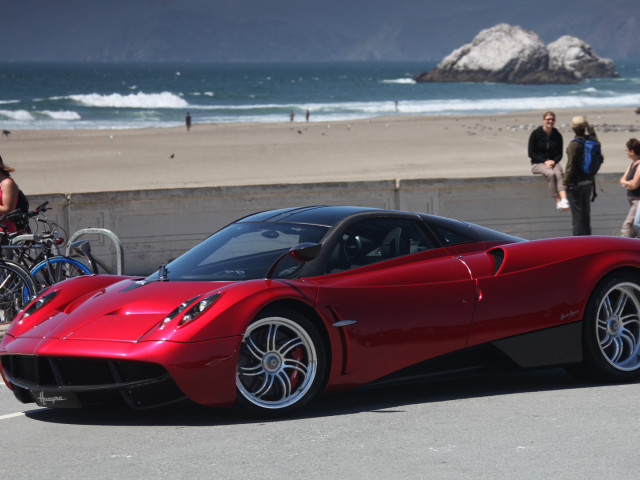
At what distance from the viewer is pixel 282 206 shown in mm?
13914

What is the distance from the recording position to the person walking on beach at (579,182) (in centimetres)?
1374

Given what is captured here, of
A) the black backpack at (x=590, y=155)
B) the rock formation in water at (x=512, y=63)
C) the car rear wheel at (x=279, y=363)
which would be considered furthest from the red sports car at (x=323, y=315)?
the rock formation in water at (x=512, y=63)

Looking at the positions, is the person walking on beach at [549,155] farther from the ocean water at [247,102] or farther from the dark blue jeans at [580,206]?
the ocean water at [247,102]

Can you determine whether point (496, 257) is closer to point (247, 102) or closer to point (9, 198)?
point (9, 198)

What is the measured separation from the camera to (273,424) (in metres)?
6.05

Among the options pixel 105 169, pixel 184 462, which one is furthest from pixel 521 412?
pixel 105 169

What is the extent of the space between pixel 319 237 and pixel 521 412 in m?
1.60

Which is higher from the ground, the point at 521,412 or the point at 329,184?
the point at 329,184

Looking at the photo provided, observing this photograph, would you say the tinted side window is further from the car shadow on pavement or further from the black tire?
the black tire

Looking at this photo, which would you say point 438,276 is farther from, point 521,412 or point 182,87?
point 182,87

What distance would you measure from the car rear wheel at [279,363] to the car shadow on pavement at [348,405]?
0.12 meters

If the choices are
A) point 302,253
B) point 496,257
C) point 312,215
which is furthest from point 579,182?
point 302,253

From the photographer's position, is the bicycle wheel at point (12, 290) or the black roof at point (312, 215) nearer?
the black roof at point (312, 215)

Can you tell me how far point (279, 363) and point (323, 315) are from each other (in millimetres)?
374
